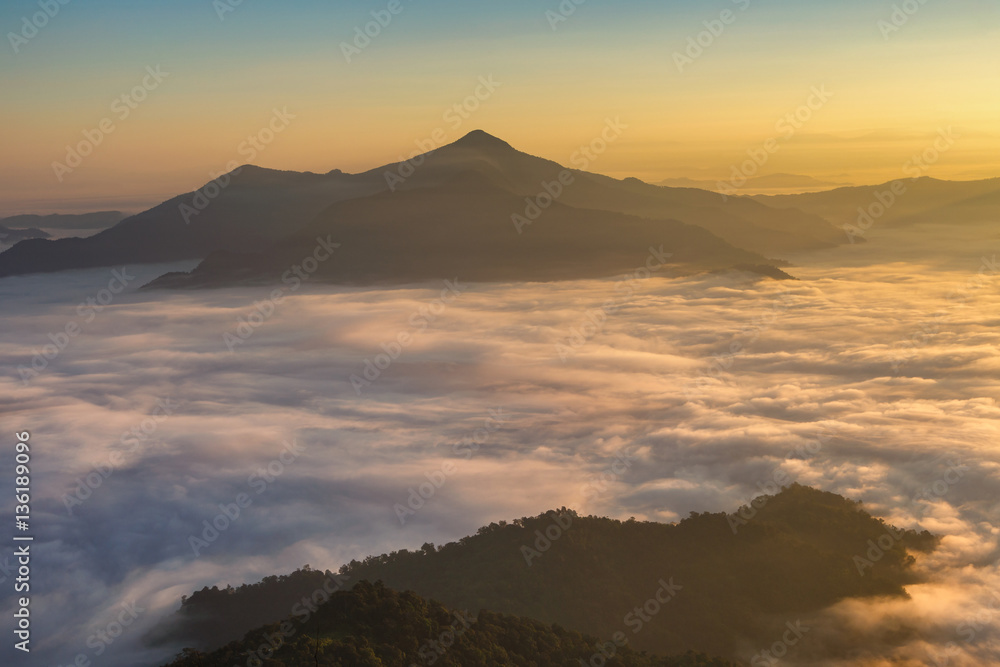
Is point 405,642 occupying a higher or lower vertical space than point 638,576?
higher

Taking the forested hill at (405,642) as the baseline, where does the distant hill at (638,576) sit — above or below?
below

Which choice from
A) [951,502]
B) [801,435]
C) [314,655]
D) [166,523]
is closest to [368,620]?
[314,655]

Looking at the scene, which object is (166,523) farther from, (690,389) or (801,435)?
(690,389)

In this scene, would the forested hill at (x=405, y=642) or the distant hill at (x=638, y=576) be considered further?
the distant hill at (x=638, y=576)

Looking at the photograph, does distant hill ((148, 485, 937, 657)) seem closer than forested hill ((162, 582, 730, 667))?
No

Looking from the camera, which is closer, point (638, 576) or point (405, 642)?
point (405, 642)
